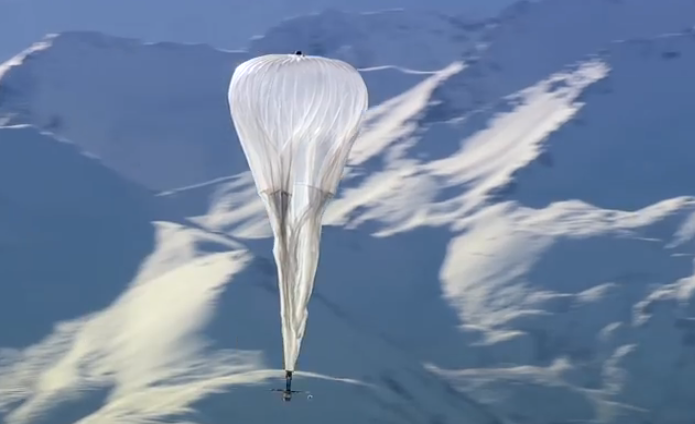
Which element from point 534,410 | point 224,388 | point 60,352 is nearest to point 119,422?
point 224,388

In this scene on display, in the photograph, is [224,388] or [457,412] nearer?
[224,388]

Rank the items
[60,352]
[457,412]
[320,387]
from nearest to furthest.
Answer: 1. [320,387]
2. [457,412]
3. [60,352]

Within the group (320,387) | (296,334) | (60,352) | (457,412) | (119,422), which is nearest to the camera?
(296,334)

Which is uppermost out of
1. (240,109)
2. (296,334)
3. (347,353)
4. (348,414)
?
(347,353)

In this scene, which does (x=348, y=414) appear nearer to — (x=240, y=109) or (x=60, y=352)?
(x=60, y=352)

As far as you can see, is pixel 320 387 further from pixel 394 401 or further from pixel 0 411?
pixel 0 411

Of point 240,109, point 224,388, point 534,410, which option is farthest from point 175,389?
point 240,109

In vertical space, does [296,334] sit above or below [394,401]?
A: below
